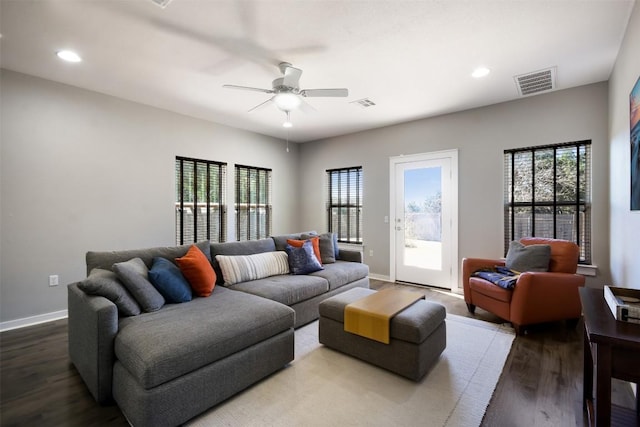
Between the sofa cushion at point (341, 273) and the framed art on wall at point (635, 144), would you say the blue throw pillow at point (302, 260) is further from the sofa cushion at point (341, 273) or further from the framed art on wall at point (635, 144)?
the framed art on wall at point (635, 144)

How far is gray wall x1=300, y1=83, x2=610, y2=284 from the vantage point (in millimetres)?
3396

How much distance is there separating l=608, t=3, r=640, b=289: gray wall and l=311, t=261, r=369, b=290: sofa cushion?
2649 millimetres

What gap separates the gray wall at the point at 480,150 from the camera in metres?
3.40

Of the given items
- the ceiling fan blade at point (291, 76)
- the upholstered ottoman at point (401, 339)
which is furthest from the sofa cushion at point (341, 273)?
the ceiling fan blade at point (291, 76)

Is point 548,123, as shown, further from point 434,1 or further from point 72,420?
point 72,420

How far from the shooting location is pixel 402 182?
5078mm

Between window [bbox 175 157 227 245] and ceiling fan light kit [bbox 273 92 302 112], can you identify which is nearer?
ceiling fan light kit [bbox 273 92 302 112]

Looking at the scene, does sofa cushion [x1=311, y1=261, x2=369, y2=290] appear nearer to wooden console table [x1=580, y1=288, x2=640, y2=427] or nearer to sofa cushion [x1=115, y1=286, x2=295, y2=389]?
sofa cushion [x1=115, y1=286, x2=295, y2=389]

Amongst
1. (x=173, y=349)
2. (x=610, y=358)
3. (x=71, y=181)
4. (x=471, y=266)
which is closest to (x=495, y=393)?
(x=610, y=358)

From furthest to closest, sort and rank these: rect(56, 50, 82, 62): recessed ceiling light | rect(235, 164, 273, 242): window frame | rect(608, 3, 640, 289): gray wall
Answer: rect(235, 164, 273, 242): window frame
rect(56, 50, 82, 62): recessed ceiling light
rect(608, 3, 640, 289): gray wall

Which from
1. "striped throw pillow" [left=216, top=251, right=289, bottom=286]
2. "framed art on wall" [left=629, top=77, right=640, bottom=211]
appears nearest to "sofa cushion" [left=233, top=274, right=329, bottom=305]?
"striped throw pillow" [left=216, top=251, right=289, bottom=286]

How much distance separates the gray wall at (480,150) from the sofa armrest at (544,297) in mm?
851

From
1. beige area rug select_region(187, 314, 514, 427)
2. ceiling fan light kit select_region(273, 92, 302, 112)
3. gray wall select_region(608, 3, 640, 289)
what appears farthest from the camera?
ceiling fan light kit select_region(273, 92, 302, 112)

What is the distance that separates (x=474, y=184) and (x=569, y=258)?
5.13 ft
